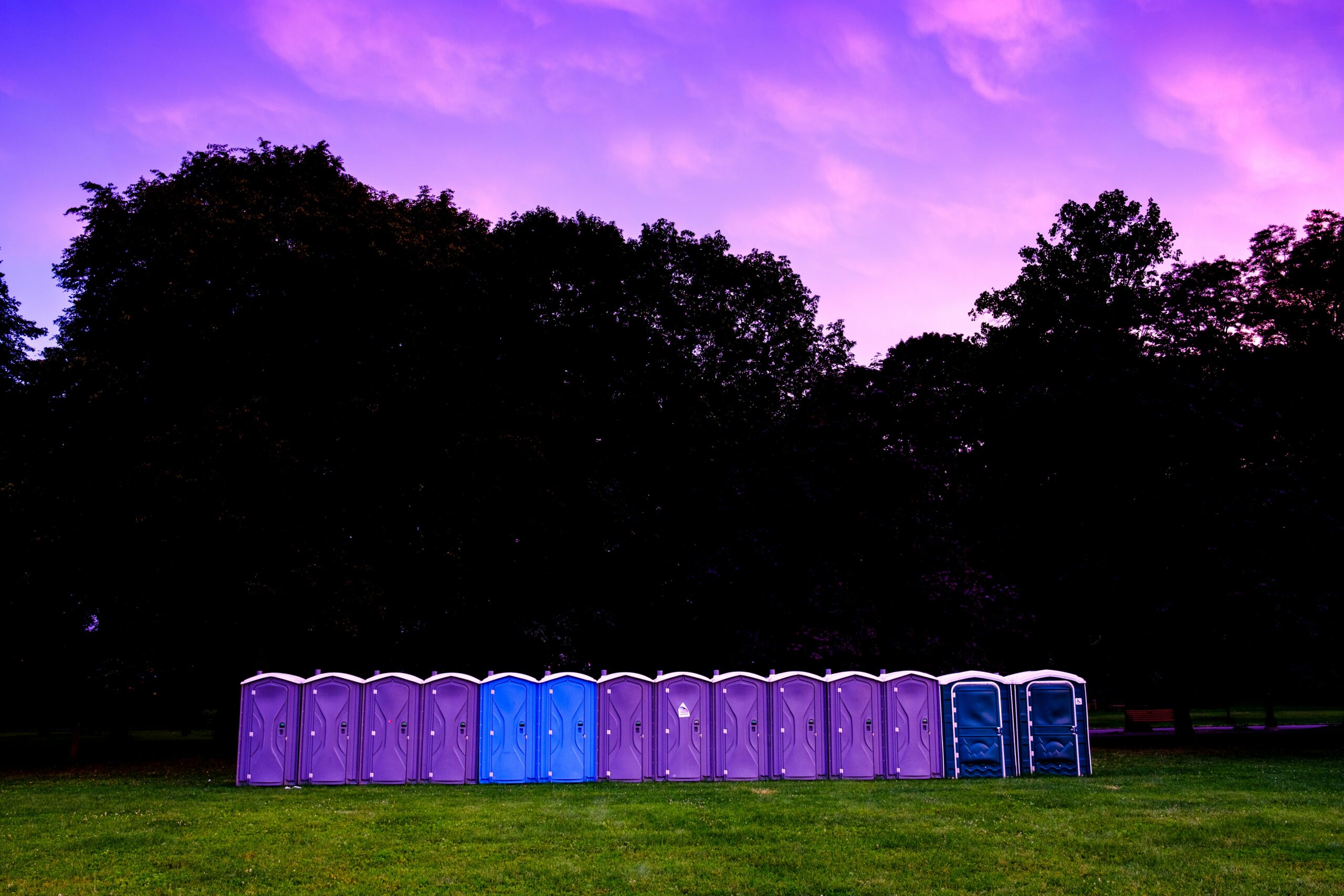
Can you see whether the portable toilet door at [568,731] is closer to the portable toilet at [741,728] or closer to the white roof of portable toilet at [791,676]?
the portable toilet at [741,728]

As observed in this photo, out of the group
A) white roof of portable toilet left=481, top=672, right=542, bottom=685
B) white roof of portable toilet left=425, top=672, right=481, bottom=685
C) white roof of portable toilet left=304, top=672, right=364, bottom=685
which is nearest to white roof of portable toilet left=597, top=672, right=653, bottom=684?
white roof of portable toilet left=481, top=672, right=542, bottom=685

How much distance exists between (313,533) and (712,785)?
9.84 metres

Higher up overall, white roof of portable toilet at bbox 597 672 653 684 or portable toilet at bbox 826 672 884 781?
white roof of portable toilet at bbox 597 672 653 684

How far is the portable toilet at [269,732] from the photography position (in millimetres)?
14727

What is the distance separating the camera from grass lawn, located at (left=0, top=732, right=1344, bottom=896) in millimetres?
8266

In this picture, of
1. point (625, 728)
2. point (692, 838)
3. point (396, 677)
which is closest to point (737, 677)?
point (625, 728)

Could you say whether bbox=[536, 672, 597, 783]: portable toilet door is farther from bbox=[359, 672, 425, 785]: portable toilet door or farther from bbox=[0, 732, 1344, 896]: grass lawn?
bbox=[359, 672, 425, 785]: portable toilet door

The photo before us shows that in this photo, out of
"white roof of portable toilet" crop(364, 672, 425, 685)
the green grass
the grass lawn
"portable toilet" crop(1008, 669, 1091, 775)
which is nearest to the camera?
the grass lawn

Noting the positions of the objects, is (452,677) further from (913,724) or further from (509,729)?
(913,724)

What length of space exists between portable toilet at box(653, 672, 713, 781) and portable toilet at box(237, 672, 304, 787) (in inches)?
210

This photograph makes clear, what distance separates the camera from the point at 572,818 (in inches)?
447

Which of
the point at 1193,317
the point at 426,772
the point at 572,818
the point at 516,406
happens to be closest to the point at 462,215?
the point at 516,406

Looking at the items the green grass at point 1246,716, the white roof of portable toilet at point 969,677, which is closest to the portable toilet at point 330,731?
the white roof of portable toilet at point 969,677

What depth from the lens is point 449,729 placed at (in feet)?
49.4
